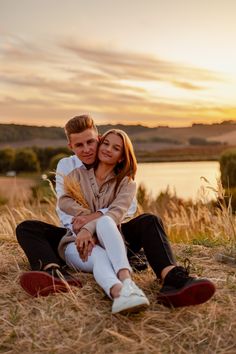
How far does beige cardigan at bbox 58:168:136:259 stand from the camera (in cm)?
363

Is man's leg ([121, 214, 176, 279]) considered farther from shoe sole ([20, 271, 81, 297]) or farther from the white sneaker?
shoe sole ([20, 271, 81, 297])

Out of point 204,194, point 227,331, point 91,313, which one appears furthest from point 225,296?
point 204,194

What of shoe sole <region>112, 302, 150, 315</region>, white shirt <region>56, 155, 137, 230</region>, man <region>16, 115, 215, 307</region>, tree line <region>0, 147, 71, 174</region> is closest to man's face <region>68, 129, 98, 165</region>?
man <region>16, 115, 215, 307</region>

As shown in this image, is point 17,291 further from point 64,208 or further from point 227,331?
point 227,331

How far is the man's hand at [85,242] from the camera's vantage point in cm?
341

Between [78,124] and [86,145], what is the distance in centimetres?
14

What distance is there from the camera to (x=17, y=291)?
3.50 meters

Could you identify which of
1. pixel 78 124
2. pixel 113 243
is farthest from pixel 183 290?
pixel 78 124

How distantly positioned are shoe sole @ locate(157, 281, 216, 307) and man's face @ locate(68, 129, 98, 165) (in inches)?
39.3

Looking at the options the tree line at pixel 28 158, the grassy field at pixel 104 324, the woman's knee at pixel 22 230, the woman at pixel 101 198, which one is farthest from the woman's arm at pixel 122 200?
the tree line at pixel 28 158

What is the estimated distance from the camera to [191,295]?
3.13 meters

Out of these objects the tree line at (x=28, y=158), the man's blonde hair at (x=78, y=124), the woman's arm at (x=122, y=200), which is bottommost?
the tree line at (x=28, y=158)

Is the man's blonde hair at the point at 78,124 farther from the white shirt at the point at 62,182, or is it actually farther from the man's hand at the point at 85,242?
the man's hand at the point at 85,242

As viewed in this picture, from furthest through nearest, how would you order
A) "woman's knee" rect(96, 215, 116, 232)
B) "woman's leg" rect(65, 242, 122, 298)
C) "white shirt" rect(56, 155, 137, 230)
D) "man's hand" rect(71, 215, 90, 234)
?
"white shirt" rect(56, 155, 137, 230) < "man's hand" rect(71, 215, 90, 234) < "woman's knee" rect(96, 215, 116, 232) < "woman's leg" rect(65, 242, 122, 298)
